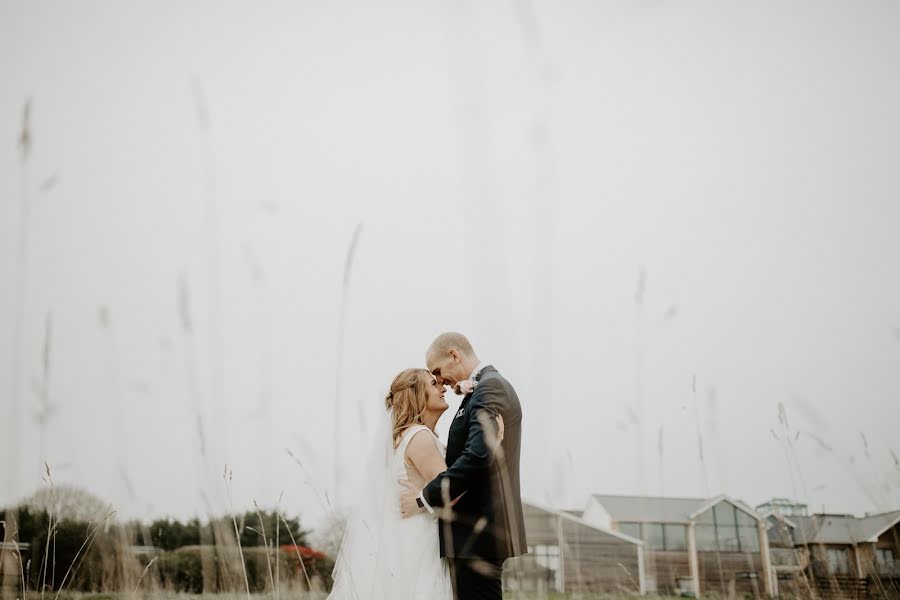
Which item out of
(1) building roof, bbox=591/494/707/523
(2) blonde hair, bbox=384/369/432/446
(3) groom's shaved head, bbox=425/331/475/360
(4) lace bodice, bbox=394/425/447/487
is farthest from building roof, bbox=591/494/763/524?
(4) lace bodice, bbox=394/425/447/487

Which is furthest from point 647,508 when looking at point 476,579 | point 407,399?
point 476,579

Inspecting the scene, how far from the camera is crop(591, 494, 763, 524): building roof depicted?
78.1 ft

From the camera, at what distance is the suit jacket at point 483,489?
9.63 ft

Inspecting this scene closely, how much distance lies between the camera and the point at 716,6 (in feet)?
13.9

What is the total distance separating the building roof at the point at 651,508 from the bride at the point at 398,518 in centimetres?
2290

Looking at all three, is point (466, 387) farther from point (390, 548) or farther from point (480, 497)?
point (390, 548)

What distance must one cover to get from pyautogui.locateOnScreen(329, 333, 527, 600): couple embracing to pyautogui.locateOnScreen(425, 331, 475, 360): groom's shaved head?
0.14 meters

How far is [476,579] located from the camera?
3.00 metres

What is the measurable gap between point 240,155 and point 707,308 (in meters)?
5.10

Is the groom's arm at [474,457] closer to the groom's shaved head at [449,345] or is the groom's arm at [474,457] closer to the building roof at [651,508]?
the groom's shaved head at [449,345]

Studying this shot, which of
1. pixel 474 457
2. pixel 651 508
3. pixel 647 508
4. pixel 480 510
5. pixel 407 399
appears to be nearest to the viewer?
pixel 474 457

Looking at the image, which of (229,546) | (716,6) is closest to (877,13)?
(716,6)

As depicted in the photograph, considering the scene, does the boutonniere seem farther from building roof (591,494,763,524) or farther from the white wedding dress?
building roof (591,494,763,524)

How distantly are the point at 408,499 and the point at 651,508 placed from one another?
25.7 m
